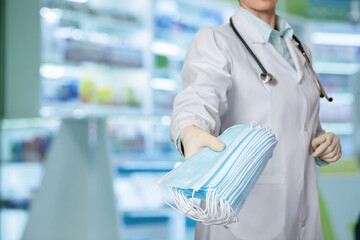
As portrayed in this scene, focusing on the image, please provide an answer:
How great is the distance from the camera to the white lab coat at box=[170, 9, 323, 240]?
1.23 metres

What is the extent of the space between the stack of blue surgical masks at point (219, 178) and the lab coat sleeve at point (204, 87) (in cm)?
11

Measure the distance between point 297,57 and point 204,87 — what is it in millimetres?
364

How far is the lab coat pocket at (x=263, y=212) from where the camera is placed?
4.08ft

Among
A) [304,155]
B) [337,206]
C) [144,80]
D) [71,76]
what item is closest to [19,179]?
[71,76]

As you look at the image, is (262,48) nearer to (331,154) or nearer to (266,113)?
(266,113)

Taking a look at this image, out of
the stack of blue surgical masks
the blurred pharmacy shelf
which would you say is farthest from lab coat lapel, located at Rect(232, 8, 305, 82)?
the blurred pharmacy shelf

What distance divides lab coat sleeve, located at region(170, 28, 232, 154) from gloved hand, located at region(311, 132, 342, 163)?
0.97ft

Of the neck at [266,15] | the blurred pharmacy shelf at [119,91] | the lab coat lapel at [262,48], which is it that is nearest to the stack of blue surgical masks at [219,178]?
the lab coat lapel at [262,48]

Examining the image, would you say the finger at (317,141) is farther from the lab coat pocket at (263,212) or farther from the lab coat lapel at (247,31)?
the lab coat lapel at (247,31)

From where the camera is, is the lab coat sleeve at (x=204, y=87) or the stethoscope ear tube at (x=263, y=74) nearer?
the lab coat sleeve at (x=204, y=87)

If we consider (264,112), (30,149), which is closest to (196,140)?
(264,112)

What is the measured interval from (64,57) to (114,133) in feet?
3.81

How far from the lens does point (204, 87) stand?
3.80ft

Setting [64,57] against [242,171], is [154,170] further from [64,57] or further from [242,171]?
[242,171]
